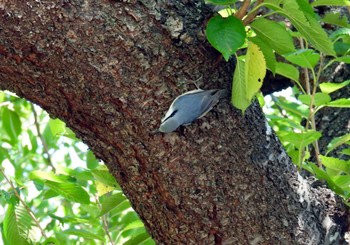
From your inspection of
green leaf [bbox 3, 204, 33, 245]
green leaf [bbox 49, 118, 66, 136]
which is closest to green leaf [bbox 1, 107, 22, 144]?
green leaf [bbox 49, 118, 66, 136]

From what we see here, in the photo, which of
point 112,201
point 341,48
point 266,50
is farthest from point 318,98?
point 112,201

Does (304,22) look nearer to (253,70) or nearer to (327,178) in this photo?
(253,70)

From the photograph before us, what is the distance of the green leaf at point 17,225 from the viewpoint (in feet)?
4.62

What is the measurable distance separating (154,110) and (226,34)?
16cm

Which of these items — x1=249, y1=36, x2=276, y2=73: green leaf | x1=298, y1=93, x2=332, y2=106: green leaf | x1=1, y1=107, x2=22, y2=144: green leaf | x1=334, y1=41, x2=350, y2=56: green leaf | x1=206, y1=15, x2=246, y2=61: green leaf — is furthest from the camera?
x1=1, y1=107, x2=22, y2=144: green leaf

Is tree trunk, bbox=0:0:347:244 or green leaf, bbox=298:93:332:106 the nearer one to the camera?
tree trunk, bbox=0:0:347:244

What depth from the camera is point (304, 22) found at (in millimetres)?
994

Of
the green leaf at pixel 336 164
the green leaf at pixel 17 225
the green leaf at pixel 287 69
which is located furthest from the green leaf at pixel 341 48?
the green leaf at pixel 17 225

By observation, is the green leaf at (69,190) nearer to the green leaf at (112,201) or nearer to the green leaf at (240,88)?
the green leaf at (112,201)

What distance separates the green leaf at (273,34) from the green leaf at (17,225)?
2.20ft

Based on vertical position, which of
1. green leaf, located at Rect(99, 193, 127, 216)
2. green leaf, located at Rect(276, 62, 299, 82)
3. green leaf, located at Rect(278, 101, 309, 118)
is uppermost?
green leaf, located at Rect(276, 62, 299, 82)

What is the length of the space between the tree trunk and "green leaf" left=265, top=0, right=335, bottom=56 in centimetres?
12

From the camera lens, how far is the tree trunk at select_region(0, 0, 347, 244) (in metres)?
0.99

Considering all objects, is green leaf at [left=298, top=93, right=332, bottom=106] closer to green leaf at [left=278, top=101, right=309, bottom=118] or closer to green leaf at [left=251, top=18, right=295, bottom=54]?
green leaf at [left=278, top=101, right=309, bottom=118]
